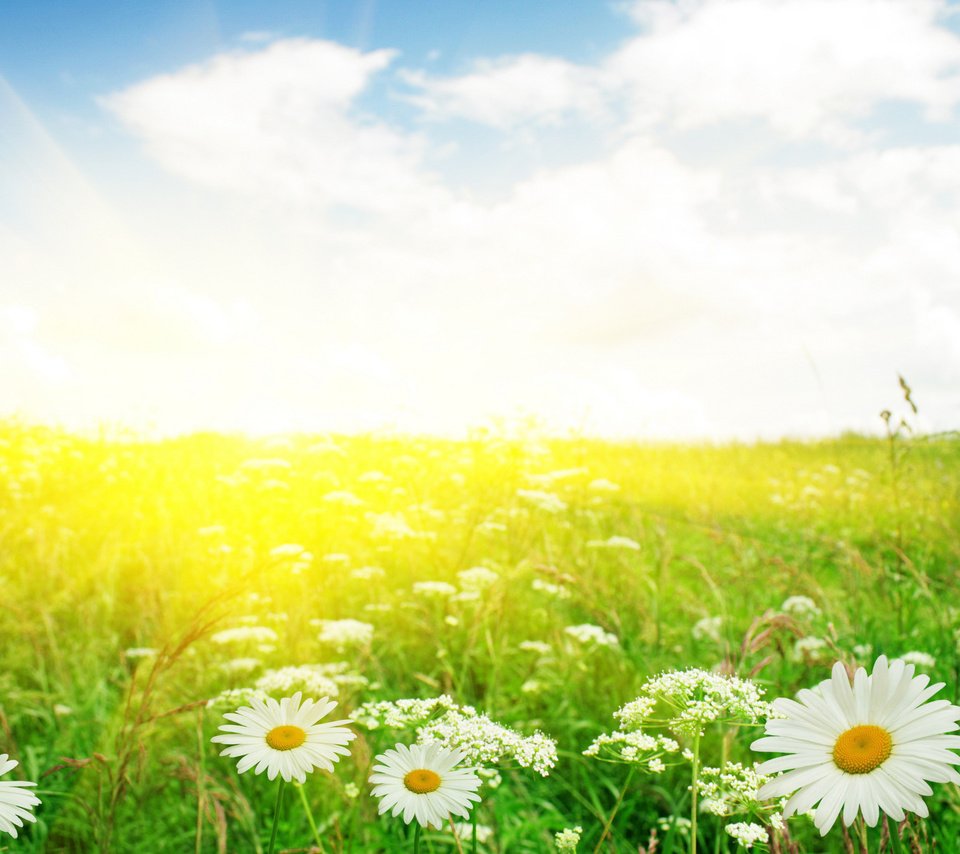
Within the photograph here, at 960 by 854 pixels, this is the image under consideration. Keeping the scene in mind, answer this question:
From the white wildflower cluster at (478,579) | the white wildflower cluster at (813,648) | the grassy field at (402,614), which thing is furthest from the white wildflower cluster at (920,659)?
the white wildflower cluster at (478,579)

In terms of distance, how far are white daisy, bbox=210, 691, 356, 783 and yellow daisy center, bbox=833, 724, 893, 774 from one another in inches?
22.7

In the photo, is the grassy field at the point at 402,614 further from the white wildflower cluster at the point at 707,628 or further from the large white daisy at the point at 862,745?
the large white daisy at the point at 862,745

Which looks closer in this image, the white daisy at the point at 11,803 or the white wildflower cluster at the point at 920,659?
the white daisy at the point at 11,803

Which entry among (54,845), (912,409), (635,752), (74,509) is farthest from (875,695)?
(74,509)

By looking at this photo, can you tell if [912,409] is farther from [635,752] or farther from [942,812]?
[635,752]

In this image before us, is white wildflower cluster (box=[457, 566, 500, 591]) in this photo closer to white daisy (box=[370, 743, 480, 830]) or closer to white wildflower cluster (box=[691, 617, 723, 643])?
white wildflower cluster (box=[691, 617, 723, 643])

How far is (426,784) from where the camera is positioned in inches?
40.3

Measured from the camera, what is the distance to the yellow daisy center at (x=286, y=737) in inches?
42.3

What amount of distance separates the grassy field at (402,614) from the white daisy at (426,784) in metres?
0.11

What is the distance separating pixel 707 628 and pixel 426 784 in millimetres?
2370

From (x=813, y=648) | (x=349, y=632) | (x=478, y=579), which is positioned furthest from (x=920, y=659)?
(x=349, y=632)

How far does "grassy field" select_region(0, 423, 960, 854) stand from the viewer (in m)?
2.46

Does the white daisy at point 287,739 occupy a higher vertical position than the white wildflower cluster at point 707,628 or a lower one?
higher

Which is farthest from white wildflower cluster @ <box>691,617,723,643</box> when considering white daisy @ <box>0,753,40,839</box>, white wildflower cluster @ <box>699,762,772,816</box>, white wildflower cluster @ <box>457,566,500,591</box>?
white daisy @ <box>0,753,40,839</box>
